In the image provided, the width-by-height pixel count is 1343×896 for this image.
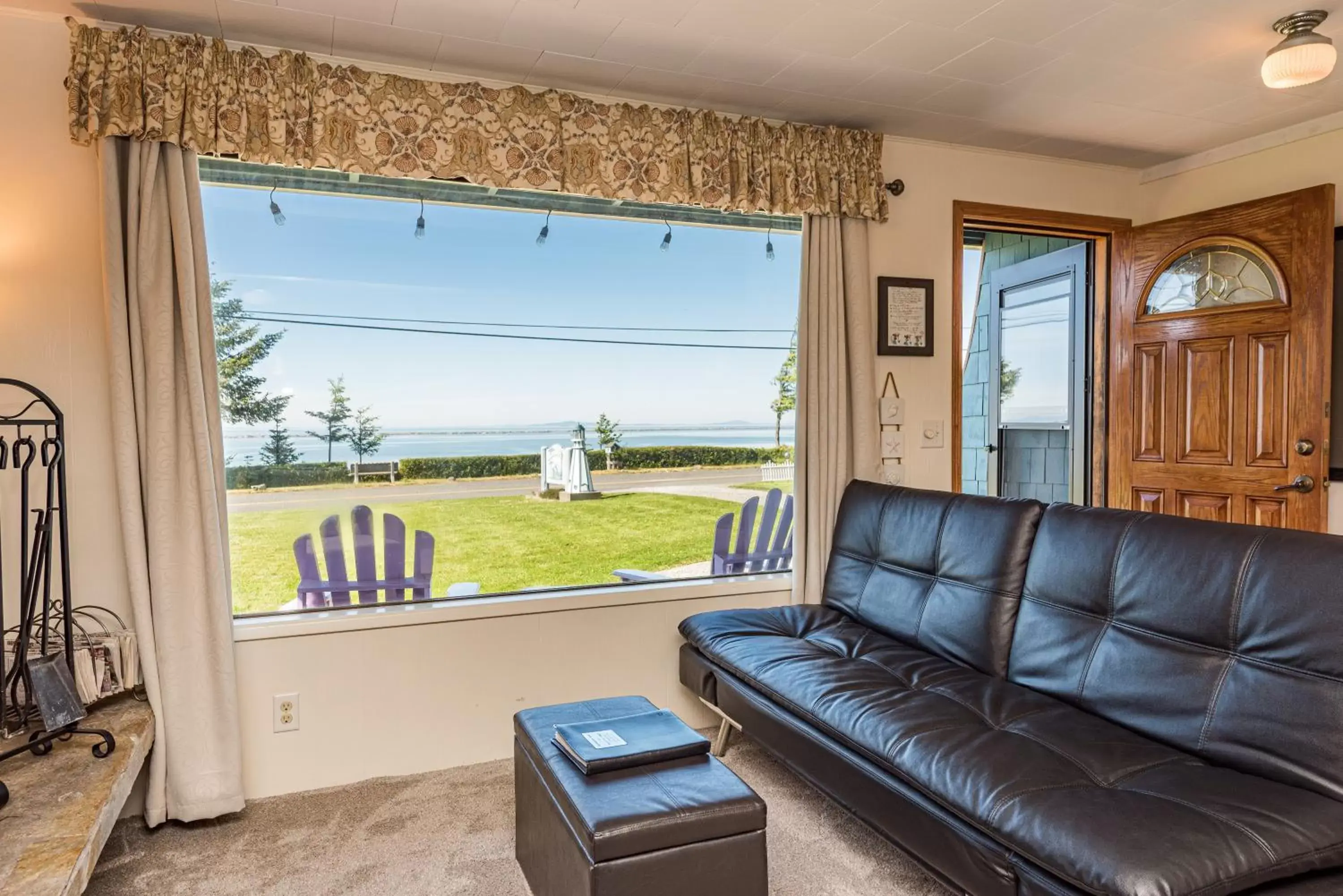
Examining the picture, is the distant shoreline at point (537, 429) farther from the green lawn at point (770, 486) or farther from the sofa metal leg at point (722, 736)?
the sofa metal leg at point (722, 736)

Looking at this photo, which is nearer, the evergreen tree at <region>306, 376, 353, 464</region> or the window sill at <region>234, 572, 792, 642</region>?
the window sill at <region>234, 572, 792, 642</region>

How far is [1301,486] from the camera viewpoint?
3170 millimetres

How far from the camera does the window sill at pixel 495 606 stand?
264 cm

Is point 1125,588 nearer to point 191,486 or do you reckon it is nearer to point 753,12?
point 753,12

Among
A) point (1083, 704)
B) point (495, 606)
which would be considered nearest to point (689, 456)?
point (495, 606)

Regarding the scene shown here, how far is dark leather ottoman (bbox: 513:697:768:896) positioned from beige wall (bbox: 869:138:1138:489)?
2.07 m

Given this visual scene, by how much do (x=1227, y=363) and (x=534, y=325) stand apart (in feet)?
9.61

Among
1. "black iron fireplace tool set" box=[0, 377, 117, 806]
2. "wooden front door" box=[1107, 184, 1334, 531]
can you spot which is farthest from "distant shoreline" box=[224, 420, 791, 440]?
"wooden front door" box=[1107, 184, 1334, 531]

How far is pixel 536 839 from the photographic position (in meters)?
1.97

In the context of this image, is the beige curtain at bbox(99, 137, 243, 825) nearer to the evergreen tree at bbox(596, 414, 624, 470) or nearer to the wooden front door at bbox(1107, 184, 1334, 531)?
the evergreen tree at bbox(596, 414, 624, 470)

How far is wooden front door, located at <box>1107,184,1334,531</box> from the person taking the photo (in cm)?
315

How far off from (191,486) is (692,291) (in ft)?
6.47

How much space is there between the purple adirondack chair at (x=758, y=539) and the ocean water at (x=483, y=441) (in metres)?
0.27

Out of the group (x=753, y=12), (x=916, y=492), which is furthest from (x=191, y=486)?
(x=916, y=492)
